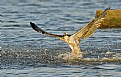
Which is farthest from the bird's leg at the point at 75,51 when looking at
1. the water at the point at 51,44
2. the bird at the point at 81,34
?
the water at the point at 51,44

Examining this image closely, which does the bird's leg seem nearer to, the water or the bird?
the bird

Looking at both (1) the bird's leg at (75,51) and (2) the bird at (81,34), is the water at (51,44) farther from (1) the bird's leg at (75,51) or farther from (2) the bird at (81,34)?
(2) the bird at (81,34)

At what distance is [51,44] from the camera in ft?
59.9

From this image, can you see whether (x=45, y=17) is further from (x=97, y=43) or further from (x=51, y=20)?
(x=97, y=43)

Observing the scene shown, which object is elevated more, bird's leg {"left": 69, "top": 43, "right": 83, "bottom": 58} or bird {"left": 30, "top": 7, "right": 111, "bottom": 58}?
bird {"left": 30, "top": 7, "right": 111, "bottom": 58}

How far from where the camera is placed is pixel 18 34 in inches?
807

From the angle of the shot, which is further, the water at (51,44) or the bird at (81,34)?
the bird at (81,34)

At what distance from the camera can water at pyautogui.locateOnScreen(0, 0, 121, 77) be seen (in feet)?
46.6

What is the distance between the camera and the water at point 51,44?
46.6 feet

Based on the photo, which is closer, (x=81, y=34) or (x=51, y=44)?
(x=81, y=34)

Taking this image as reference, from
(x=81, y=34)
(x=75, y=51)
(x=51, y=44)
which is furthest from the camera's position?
(x=51, y=44)

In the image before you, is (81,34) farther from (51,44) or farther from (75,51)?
(51,44)

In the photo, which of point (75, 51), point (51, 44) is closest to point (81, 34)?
point (75, 51)

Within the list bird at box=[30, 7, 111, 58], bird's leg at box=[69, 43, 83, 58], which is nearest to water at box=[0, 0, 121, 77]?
bird's leg at box=[69, 43, 83, 58]
